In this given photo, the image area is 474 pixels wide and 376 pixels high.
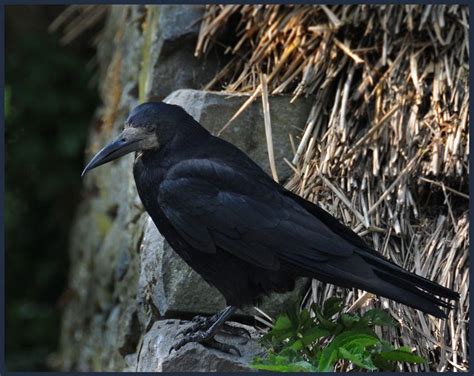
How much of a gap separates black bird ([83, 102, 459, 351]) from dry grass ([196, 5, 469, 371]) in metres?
0.43

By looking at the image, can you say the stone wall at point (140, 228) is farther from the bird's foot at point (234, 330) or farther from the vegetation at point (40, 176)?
the vegetation at point (40, 176)

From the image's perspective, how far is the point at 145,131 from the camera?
12.9ft

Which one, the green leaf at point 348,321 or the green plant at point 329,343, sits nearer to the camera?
the green plant at point 329,343

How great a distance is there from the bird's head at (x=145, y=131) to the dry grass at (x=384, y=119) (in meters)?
0.72

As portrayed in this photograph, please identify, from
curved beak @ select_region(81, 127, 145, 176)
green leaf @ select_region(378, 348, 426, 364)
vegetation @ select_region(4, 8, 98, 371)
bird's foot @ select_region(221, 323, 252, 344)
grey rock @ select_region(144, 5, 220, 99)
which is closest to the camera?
green leaf @ select_region(378, 348, 426, 364)

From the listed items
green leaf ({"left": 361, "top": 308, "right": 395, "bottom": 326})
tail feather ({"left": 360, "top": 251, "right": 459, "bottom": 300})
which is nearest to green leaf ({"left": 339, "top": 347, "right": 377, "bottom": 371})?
green leaf ({"left": 361, "top": 308, "right": 395, "bottom": 326})

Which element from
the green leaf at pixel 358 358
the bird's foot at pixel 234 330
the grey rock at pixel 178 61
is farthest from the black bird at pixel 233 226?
the grey rock at pixel 178 61

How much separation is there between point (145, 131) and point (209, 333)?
2.76 feet

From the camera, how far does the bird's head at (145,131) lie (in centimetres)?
391

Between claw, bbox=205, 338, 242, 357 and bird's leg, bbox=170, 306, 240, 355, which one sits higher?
bird's leg, bbox=170, 306, 240, 355

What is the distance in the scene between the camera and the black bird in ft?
12.0

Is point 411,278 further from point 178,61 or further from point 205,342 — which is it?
point 178,61

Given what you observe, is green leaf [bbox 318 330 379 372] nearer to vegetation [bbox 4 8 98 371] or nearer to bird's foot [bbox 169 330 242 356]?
bird's foot [bbox 169 330 242 356]

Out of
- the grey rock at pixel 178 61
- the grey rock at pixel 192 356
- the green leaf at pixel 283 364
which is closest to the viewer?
the green leaf at pixel 283 364
